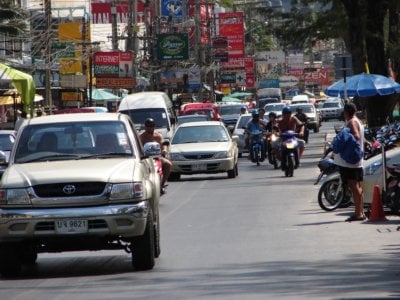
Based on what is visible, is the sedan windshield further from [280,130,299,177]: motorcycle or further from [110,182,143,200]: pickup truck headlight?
[110,182,143,200]: pickup truck headlight

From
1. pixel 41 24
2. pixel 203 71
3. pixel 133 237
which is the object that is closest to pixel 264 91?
pixel 203 71

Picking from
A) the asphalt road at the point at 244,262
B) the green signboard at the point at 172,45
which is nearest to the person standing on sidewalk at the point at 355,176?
the asphalt road at the point at 244,262

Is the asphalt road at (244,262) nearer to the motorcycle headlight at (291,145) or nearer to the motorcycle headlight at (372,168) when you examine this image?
the motorcycle headlight at (372,168)

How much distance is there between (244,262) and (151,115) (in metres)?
26.9

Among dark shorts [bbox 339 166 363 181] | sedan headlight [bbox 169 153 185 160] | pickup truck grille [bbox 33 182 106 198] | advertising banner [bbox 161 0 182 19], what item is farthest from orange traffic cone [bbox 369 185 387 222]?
advertising banner [bbox 161 0 182 19]

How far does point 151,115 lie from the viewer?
41031 millimetres

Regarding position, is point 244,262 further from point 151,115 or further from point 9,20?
point 9,20

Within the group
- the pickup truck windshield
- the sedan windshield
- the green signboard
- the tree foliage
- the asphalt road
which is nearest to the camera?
the asphalt road

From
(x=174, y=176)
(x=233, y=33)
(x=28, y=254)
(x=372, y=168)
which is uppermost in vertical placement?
(x=233, y=33)

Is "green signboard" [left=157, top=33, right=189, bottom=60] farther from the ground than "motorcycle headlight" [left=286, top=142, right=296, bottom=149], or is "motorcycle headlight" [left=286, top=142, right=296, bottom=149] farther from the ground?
"green signboard" [left=157, top=33, right=189, bottom=60]

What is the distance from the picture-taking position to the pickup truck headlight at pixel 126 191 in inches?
522

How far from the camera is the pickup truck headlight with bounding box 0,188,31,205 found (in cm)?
1324

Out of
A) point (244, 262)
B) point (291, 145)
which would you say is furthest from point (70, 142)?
point (291, 145)

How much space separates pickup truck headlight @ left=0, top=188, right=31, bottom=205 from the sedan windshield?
2082 centimetres
